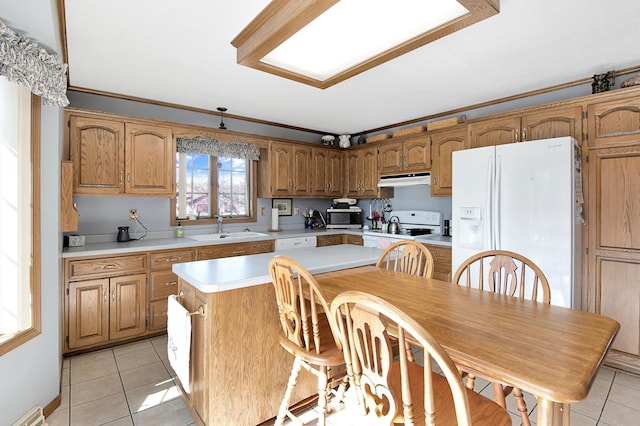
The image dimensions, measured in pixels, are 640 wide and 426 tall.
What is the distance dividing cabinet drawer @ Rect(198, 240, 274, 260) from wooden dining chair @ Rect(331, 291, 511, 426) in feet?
8.30

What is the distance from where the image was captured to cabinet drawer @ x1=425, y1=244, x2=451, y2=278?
3363mm

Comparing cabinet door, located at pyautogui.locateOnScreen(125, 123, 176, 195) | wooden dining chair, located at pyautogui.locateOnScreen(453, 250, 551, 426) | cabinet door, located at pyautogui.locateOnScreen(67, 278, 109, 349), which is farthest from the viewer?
cabinet door, located at pyautogui.locateOnScreen(125, 123, 176, 195)

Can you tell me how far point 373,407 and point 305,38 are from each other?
74.8 inches

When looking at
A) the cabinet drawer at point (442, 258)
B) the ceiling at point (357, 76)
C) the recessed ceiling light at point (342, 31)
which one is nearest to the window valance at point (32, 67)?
the ceiling at point (357, 76)

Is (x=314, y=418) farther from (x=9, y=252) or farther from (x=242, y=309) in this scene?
(x=9, y=252)

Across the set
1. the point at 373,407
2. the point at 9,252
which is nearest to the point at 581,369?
the point at 373,407

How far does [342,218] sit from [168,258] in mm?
2588

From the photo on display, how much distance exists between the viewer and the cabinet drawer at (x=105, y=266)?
8.70ft

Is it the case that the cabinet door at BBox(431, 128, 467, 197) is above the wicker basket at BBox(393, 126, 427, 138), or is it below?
below

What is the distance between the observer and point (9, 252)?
1709 millimetres

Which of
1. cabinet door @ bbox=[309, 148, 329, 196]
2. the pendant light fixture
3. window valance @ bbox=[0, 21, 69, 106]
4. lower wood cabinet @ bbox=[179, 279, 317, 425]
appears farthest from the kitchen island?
cabinet door @ bbox=[309, 148, 329, 196]

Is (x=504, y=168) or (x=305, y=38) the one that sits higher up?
(x=305, y=38)

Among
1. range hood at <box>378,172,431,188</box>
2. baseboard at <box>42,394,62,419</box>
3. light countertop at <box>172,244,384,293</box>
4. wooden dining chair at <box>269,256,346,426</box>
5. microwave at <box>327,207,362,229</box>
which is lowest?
baseboard at <box>42,394,62,419</box>

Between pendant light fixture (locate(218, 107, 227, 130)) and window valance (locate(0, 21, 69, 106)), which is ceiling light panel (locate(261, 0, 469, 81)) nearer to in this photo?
window valance (locate(0, 21, 69, 106))
